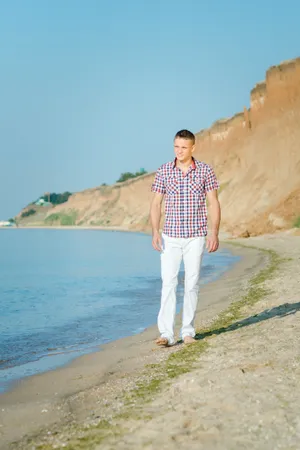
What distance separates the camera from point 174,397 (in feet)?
13.7

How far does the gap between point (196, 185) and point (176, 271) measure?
0.87 metres

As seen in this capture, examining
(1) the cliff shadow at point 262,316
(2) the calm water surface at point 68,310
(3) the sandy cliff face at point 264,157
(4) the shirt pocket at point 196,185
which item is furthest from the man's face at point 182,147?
(3) the sandy cliff face at point 264,157

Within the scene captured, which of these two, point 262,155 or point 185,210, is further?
point 262,155

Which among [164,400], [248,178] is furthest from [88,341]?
[248,178]

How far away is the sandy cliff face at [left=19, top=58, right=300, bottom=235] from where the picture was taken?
40.6m

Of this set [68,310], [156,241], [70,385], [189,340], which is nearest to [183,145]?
[156,241]

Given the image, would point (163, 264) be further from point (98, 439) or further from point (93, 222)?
point (93, 222)

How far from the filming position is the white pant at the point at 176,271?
5.88m

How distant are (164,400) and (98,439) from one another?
79 centimetres

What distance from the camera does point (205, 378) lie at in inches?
178

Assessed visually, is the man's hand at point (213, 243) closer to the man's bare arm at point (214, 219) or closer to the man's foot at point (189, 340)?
the man's bare arm at point (214, 219)

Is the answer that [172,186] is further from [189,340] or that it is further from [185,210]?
[189,340]

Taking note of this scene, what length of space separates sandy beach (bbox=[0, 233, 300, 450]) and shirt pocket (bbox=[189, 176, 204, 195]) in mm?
1474

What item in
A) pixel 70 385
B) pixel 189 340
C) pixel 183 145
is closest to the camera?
pixel 70 385
